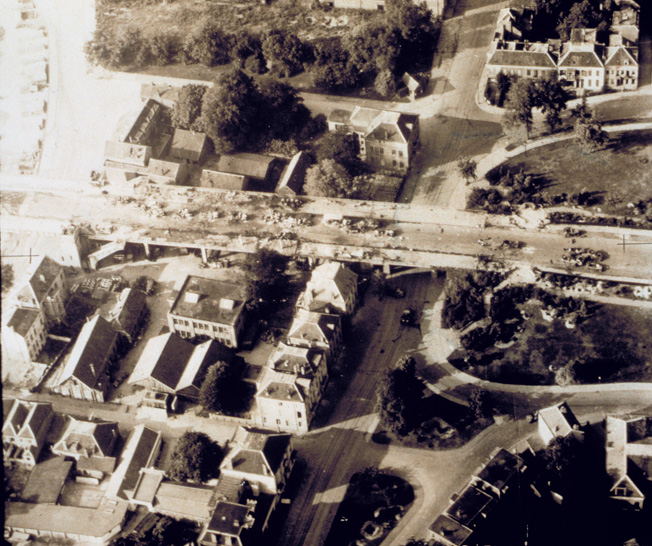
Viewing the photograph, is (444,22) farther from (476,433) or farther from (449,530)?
(449,530)

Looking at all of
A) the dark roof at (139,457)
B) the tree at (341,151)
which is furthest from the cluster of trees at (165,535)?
the tree at (341,151)

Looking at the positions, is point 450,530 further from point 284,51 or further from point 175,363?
point 284,51

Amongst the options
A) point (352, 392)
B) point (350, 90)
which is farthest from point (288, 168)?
point (352, 392)

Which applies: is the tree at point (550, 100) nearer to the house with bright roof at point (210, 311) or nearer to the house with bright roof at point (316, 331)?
the house with bright roof at point (316, 331)

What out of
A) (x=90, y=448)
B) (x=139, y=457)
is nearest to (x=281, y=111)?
(x=139, y=457)

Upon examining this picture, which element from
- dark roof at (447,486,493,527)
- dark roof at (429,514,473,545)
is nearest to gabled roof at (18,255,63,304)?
dark roof at (429,514,473,545)

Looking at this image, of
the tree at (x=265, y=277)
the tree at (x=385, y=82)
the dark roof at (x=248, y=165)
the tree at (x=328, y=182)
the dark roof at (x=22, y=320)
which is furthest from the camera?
the tree at (x=385, y=82)
